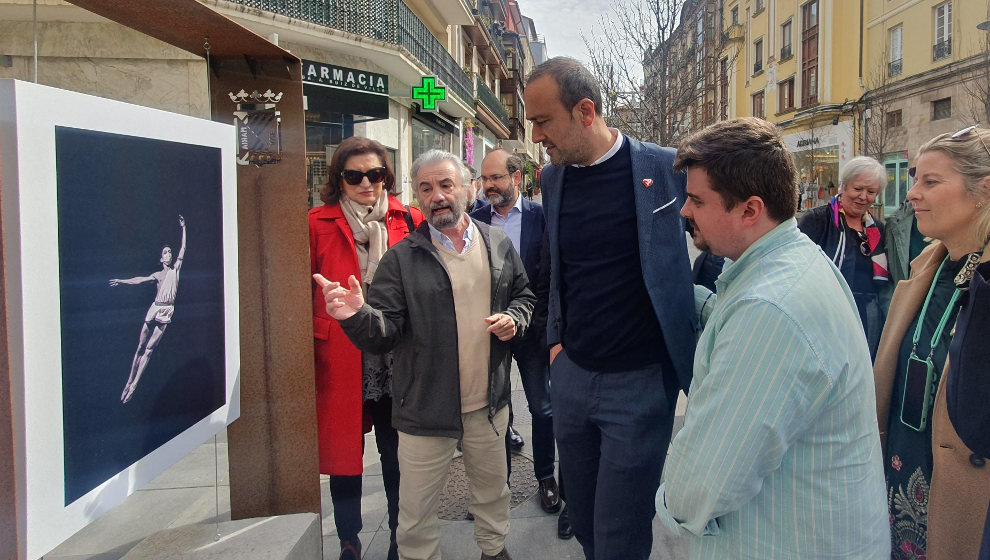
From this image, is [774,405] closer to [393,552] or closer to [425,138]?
[393,552]

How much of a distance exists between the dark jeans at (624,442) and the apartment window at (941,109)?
95.7 feet

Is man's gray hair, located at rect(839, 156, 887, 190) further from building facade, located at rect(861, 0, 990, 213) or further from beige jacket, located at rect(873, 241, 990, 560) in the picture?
building facade, located at rect(861, 0, 990, 213)

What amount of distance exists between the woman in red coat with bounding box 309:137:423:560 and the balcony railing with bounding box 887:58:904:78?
3225 cm

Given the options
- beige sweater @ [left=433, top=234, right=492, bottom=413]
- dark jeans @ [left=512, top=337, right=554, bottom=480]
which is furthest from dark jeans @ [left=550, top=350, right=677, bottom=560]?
dark jeans @ [left=512, top=337, right=554, bottom=480]

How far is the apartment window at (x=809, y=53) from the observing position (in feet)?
110

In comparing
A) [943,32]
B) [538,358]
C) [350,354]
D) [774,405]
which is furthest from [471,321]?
[943,32]

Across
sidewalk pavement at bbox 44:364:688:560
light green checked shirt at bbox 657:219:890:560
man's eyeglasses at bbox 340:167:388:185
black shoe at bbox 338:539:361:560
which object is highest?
man's eyeglasses at bbox 340:167:388:185

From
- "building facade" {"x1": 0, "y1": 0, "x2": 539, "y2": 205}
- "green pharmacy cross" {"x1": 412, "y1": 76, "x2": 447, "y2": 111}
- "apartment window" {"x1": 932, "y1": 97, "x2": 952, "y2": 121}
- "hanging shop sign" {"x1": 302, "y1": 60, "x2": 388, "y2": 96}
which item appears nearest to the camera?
"building facade" {"x1": 0, "y1": 0, "x2": 539, "y2": 205}

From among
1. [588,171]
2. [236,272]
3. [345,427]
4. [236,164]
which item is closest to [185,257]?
[236,272]

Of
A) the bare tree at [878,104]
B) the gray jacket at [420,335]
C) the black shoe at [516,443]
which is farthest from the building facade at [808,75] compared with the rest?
the gray jacket at [420,335]

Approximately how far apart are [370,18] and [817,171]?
26.1m

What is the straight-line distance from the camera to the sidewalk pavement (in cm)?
317

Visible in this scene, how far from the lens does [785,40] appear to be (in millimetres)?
36719

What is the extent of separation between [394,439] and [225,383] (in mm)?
1128
